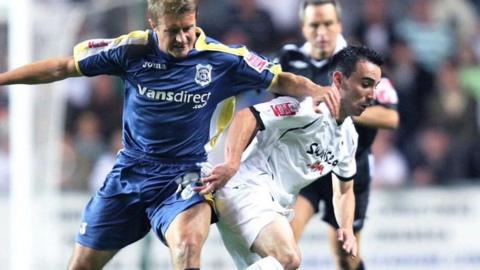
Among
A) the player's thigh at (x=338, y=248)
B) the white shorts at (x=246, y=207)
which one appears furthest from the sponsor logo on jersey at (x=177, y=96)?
the player's thigh at (x=338, y=248)

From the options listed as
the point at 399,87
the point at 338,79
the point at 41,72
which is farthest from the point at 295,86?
the point at 399,87

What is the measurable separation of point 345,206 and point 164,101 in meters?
1.16

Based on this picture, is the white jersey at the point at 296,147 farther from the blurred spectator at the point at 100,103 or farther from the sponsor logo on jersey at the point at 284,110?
the blurred spectator at the point at 100,103

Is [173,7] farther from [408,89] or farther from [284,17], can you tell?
[408,89]

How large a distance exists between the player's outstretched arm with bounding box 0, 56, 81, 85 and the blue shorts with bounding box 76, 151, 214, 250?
0.55 metres

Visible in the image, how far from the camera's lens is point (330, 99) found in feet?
20.2

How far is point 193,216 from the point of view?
20.8 ft

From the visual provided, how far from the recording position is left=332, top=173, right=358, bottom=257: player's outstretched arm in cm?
637

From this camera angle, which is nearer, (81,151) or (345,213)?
(345,213)

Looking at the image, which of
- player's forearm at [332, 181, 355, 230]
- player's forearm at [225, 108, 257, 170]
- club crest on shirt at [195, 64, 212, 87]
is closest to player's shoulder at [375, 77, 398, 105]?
player's forearm at [332, 181, 355, 230]

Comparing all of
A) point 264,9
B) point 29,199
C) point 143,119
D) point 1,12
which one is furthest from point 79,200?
point 143,119

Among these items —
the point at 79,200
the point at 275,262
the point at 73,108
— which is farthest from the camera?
the point at 73,108

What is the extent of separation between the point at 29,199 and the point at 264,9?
3.11 metres

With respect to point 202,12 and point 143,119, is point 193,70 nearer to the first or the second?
point 143,119
